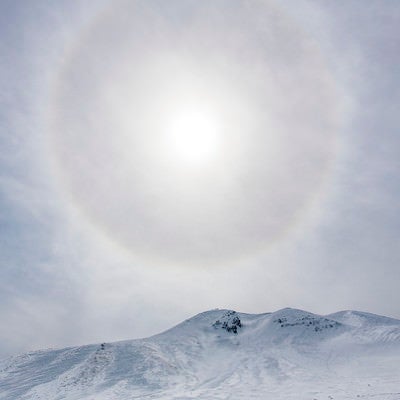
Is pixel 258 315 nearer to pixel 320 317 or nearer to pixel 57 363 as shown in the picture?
pixel 320 317

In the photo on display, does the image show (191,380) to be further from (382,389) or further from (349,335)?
(349,335)

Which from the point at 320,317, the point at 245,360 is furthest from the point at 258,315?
the point at 245,360

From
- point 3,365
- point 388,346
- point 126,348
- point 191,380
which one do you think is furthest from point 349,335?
point 3,365

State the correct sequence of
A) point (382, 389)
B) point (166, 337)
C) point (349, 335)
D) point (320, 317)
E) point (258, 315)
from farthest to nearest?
point (258, 315) → point (320, 317) → point (166, 337) → point (349, 335) → point (382, 389)

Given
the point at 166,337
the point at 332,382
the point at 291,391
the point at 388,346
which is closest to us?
the point at 291,391

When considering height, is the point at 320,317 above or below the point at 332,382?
above

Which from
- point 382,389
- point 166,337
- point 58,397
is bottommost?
point 382,389

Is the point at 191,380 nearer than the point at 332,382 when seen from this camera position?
No
